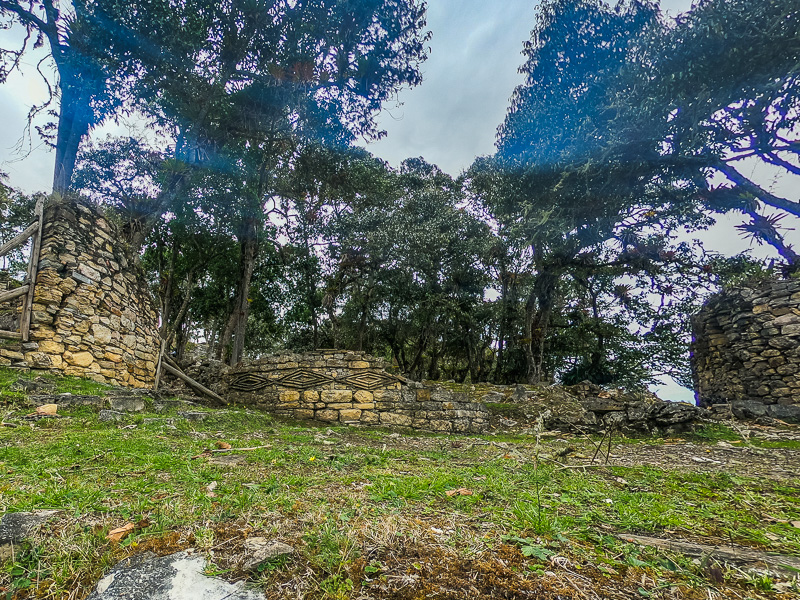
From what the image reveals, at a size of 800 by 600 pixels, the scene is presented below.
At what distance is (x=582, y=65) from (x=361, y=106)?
6.44 metres

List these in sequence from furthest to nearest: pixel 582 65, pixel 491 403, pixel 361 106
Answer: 1. pixel 361 106
2. pixel 582 65
3. pixel 491 403

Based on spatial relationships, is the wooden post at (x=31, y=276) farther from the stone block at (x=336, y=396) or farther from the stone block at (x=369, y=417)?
the stone block at (x=369, y=417)

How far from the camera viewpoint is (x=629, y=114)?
8.98 meters

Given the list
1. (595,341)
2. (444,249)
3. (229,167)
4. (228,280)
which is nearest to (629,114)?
(444,249)

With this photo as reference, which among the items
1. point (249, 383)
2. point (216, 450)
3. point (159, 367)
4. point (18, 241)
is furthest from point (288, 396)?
point (18, 241)

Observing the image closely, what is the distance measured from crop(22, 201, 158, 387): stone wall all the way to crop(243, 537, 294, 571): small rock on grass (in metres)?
6.41

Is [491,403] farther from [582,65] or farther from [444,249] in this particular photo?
[582,65]

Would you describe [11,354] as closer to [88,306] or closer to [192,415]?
[88,306]

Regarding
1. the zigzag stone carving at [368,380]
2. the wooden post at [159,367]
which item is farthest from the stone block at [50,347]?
the zigzag stone carving at [368,380]

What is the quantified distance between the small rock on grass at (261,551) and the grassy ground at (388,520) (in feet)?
0.08

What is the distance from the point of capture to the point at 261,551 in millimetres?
1135

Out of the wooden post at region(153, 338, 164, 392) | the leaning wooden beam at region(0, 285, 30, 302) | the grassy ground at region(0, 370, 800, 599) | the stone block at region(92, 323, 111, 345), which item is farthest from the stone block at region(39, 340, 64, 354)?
the grassy ground at region(0, 370, 800, 599)

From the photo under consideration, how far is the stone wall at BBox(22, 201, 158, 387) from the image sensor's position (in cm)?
590

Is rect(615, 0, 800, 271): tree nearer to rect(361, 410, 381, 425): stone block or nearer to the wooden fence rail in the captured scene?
rect(361, 410, 381, 425): stone block
